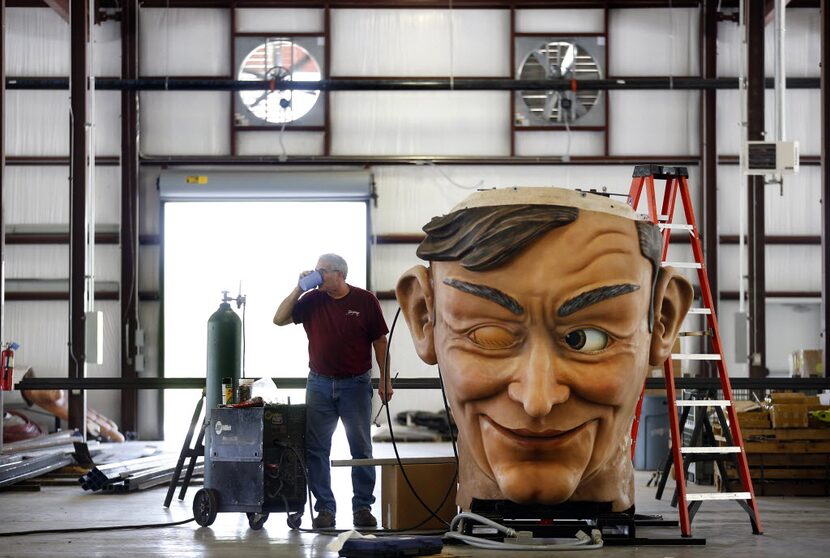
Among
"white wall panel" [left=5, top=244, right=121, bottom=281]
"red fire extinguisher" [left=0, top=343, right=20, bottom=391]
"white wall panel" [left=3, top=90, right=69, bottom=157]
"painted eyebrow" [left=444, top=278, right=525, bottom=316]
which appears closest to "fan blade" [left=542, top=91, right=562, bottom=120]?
"white wall panel" [left=5, top=244, right=121, bottom=281]

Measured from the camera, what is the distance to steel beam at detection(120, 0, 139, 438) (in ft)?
49.1

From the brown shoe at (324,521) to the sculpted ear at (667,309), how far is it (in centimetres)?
221

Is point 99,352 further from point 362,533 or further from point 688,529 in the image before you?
point 688,529

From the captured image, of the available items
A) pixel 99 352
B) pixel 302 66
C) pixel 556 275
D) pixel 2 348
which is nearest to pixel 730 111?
pixel 302 66

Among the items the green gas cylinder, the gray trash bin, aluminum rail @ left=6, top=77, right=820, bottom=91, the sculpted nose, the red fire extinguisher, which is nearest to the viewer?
the sculpted nose

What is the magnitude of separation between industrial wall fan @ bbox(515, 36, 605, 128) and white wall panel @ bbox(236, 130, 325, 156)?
2780 millimetres

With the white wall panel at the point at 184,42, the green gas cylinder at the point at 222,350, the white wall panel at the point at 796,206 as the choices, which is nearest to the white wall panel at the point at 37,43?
the white wall panel at the point at 184,42

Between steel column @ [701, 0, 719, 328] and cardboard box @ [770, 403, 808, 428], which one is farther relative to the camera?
steel column @ [701, 0, 719, 328]

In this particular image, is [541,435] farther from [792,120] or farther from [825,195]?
[792,120]

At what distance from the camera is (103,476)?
348 inches

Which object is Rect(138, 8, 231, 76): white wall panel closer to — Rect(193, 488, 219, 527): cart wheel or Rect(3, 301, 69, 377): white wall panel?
Rect(3, 301, 69, 377): white wall panel

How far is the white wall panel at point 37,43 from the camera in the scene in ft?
50.8

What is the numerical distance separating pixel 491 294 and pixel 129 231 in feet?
35.6

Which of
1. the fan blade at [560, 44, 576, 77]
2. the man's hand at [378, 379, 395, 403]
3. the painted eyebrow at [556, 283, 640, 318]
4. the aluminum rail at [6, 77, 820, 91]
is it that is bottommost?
the man's hand at [378, 379, 395, 403]
